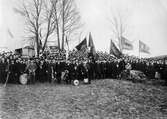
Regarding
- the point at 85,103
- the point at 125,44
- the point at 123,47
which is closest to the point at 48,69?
the point at 85,103

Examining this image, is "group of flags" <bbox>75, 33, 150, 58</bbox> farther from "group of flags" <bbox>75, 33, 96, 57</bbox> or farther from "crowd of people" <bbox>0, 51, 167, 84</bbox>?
"crowd of people" <bbox>0, 51, 167, 84</bbox>

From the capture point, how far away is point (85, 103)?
415 inches

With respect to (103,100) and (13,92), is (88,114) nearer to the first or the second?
(103,100)

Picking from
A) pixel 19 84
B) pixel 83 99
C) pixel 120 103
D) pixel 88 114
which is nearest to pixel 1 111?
pixel 88 114

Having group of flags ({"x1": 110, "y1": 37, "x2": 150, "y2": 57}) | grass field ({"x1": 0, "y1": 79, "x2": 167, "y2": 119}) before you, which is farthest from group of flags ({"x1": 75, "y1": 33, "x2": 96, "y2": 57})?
grass field ({"x1": 0, "y1": 79, "x2": 167, "y2": 119})

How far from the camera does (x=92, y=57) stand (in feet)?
61.9

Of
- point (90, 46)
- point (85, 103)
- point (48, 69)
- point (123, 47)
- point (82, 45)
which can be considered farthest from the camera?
point (123, 47)

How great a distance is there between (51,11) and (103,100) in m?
17.2

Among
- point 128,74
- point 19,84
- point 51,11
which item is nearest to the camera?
point 19,84

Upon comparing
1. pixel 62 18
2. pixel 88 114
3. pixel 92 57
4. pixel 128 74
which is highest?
pixel 62 18

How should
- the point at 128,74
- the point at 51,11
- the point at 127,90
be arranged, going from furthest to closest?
the point at 51,11, the point at 128,74, the point at 127,90

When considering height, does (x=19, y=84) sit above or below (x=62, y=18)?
below

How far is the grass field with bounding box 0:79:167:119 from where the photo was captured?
29.0 ft

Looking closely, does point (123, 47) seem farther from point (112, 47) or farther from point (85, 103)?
point (85, 103)
